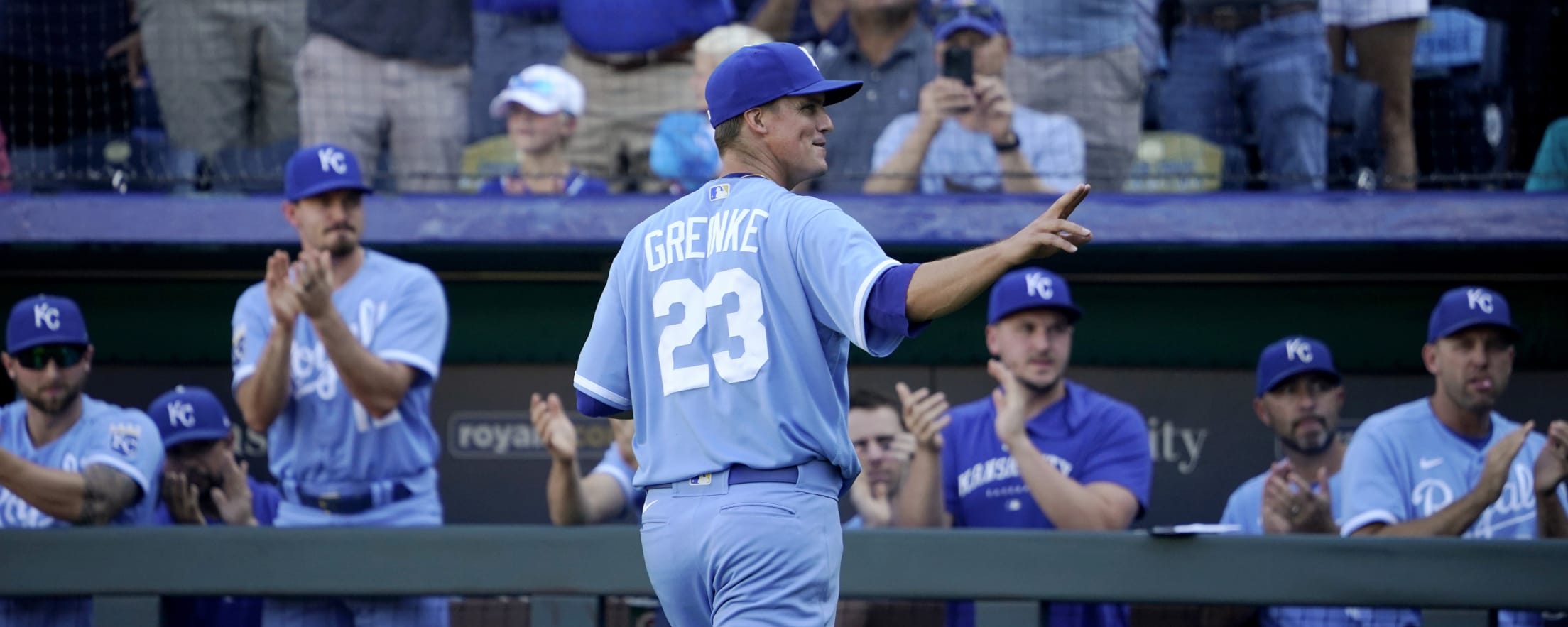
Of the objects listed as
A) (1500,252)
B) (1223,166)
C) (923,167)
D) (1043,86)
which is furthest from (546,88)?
(1500,252)

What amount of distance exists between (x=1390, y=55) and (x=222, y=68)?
4748mm

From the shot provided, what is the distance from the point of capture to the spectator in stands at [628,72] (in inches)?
255

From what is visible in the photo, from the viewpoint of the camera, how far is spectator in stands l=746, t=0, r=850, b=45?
6676mm

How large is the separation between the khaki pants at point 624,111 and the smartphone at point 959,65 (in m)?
1.11

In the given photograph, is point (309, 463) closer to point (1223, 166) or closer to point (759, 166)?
point (759, 166)

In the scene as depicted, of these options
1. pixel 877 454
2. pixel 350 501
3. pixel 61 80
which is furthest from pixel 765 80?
pixel 61 80

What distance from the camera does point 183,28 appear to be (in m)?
6.55

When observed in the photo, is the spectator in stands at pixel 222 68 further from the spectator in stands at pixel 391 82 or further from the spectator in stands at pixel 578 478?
the spectator in stands at pixel 578 478

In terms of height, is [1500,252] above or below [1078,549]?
above

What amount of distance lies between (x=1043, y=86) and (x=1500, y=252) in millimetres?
1874

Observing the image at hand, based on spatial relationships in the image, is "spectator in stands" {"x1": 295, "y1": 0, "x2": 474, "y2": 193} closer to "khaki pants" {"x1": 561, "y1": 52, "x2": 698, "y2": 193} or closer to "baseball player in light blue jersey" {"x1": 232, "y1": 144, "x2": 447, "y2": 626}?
"khaki pants" {"x1": 561, "y1": 52, "x2": 698, "y2": 193}

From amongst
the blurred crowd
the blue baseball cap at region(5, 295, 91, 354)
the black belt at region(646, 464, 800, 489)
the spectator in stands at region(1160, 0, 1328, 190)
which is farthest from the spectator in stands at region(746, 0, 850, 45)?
the black belt at region(646, 464, 800, 489)

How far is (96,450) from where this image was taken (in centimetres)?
488

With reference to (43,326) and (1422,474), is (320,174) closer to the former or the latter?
(43,326)
